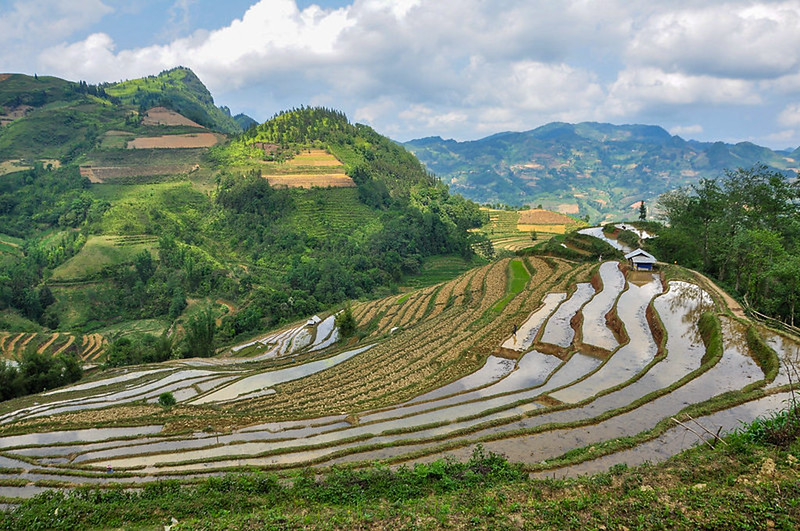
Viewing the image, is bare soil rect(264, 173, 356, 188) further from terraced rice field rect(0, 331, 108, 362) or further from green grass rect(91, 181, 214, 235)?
terraced rice field rect(0, 331, 108, 362)

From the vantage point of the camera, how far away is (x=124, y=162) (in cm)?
9988

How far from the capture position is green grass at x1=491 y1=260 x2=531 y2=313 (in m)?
33.3

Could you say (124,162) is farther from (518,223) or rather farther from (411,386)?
(411,386)

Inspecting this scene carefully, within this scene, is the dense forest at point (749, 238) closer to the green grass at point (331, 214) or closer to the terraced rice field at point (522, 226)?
the terraced rice field at point (522, 226)

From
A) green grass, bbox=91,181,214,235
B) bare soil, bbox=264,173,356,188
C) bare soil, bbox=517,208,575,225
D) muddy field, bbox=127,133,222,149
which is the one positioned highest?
muddy field, bbox=127,133,222,149

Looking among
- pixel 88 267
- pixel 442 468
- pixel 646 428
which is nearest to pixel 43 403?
pixel 442 468

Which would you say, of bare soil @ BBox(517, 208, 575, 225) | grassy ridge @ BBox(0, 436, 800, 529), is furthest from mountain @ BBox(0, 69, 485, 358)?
grassy ridge @ BBox(0, 436, 800, 529)

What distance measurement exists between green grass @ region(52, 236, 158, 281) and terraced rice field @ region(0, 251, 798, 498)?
146 ft

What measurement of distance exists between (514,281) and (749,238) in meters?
18.5

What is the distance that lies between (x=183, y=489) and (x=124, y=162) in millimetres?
113779

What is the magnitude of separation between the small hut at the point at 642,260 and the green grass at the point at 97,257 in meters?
71.7

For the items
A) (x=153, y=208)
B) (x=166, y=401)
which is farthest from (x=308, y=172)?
(x=166, y=401)

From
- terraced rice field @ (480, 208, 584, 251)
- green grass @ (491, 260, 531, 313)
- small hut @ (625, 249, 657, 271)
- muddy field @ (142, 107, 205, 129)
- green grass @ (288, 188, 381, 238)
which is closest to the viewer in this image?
green grass @ (491, 260, 531, 313)

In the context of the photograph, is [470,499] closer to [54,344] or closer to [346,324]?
[346,324]
